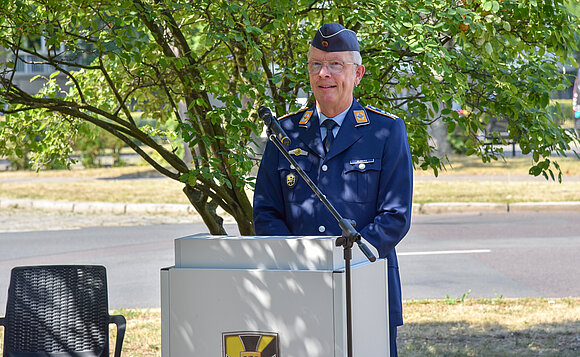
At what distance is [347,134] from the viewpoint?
3.04 meters

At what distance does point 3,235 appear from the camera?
496 inches

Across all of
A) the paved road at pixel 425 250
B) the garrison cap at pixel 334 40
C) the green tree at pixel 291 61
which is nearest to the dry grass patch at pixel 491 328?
the paved road at pixel 425 250

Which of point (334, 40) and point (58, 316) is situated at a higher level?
point (334, 40)

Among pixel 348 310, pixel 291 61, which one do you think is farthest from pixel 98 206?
pixel 348 310

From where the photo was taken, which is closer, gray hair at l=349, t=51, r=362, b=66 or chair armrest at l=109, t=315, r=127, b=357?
gray hair at l=349, t=51, r=362, b=66

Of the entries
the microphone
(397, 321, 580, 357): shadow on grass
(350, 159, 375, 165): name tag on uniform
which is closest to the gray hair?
(350, 159, 375, 165): name tag on uniform

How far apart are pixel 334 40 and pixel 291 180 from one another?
0.55 metres

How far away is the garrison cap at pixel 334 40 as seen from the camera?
2938 millimetres

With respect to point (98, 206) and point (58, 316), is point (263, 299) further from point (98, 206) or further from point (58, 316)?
point (98, 206)

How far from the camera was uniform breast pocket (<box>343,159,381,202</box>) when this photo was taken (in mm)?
2945

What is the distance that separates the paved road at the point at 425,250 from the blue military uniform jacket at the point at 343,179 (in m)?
5.08

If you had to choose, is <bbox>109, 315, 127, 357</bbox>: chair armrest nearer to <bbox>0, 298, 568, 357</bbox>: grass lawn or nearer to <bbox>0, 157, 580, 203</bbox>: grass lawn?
<bbox>0, 298, 568, 357</bbox>: grass lawn

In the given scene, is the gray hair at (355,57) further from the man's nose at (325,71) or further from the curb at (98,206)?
the curb at (98,206)

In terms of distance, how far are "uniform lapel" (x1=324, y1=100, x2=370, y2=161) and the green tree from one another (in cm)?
110
